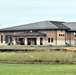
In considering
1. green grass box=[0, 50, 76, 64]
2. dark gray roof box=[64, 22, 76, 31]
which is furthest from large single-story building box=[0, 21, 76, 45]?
green grass box=[0, 50, 76, 64]

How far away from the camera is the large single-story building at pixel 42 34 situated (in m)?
87.4

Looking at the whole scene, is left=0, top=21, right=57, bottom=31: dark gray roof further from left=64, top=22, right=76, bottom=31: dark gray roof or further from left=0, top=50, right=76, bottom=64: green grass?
left=0, top=50, right=76, bottom=64: green grass

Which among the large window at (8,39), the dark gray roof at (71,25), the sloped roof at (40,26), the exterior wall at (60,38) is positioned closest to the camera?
the exterior wall at (60,38)

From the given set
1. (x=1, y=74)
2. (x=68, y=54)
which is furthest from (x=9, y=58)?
(x=1, y=74)

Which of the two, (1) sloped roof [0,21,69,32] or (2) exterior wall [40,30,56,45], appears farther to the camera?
(1) sloped roof [0,21,69,32]

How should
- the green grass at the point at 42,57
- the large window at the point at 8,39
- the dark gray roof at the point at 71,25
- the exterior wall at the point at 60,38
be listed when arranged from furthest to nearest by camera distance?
the large window at the point at 8,39 → the dark gray roof at the point at 71,25 → the exterior wall at the point at 60,38 → the green grass at the point at 42,57

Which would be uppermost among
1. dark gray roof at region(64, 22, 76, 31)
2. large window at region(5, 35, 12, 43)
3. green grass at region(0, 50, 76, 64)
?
green grass at region(0, 50, 76, 64)

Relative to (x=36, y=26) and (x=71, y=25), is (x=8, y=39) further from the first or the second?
(x=71, y=25)

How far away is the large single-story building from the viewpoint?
287 feet

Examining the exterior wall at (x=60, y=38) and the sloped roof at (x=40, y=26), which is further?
the sloped roof at (x=40, y=26)

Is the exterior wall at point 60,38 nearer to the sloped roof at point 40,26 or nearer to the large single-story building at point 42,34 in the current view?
the large single-story building at point 42,34

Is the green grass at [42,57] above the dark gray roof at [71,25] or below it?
above

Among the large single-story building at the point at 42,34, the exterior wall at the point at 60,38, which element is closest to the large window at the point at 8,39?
the large single-story building at the point at 42,34

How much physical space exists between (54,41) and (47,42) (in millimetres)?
2059
